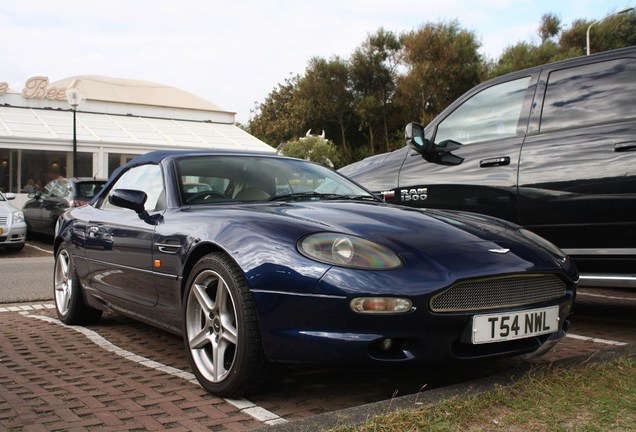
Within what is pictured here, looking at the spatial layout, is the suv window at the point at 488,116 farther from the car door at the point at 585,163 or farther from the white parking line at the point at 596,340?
the white parking line at the point at 596,340

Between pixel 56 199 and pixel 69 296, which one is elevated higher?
pixel 56 199

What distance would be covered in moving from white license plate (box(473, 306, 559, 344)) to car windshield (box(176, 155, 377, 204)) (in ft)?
4.83

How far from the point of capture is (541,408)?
9.00 ft

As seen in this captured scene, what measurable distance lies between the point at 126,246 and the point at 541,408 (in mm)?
2584

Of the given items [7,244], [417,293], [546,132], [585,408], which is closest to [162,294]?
[417,293]

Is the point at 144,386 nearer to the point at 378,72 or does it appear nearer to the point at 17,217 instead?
the point at 17,217

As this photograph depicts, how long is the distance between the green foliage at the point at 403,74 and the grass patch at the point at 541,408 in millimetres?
33447

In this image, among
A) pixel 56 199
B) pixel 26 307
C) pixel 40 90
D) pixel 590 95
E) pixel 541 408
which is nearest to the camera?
pixel 541 408

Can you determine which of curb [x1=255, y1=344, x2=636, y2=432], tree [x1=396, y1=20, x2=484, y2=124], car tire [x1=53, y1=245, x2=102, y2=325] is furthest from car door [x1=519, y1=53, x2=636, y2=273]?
tree [x1=396, y1=20, x2=484, y2=124]

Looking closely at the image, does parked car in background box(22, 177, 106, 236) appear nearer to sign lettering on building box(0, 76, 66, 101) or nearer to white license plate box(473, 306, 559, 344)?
white license plate box(473, 306, 559, 344)

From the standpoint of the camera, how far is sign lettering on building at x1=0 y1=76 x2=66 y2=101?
2431 cm

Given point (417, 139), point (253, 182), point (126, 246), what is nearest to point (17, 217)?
point (126, 246)

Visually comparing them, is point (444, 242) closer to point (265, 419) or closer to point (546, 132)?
point (265, 419)

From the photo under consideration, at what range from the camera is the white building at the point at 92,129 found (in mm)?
21578
